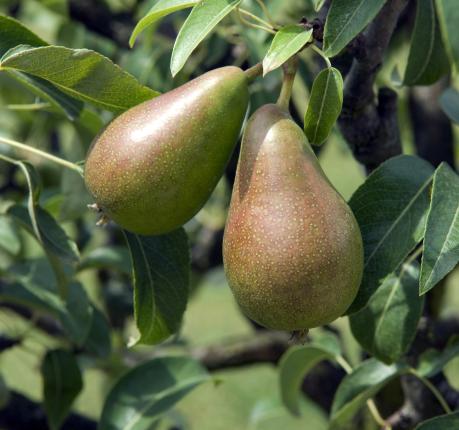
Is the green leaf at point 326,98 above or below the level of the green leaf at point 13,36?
below

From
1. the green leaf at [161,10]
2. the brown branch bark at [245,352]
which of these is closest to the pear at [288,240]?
the green leaf at [161,10]

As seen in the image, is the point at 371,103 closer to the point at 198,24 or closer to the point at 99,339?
the point at 198,24

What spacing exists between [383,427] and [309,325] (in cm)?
47

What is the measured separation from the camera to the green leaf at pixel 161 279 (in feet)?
2.89

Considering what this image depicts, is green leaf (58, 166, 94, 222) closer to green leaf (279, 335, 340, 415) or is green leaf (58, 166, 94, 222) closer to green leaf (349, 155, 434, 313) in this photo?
Result: green leaf (279, 335, 340, 415)

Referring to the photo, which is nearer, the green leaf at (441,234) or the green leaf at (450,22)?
the green leaf at (450,22)

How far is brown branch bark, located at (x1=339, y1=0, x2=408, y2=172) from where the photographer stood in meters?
0.79

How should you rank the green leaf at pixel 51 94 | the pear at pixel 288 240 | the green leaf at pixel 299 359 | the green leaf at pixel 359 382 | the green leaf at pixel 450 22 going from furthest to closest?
1. the green leaf at pixel 299 359
2. the green leaf at pixel 359 382
3. the green leaf at pixel 51 94
4. the pear at pixel 288 240
5. the green leaf at pixel 450 22

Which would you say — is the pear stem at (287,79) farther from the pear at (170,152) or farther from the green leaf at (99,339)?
the green leaf at (99,339)

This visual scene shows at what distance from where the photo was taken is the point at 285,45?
0.69 metres

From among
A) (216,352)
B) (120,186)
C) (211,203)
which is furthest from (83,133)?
(211,203)

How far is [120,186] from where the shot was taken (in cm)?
71

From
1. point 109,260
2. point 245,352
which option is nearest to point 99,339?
point 109,260

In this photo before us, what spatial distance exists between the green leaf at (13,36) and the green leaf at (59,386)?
49cm
